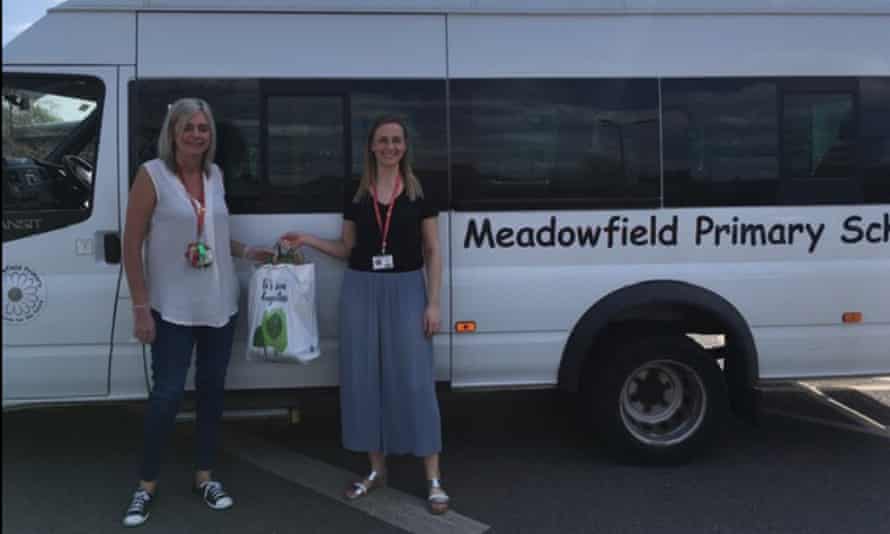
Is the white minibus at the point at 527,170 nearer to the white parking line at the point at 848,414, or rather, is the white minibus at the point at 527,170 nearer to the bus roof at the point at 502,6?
the bus roof at the point at 502,6

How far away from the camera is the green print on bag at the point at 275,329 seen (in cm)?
367

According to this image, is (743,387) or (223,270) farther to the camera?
(743,387)

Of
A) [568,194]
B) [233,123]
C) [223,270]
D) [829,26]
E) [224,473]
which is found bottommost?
[224,473]

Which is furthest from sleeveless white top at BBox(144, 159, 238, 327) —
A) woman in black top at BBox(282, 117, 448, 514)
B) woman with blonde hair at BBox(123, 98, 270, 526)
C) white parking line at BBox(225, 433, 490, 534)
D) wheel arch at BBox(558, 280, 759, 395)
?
wheel arch at BBox(558, 280, 759, 395)

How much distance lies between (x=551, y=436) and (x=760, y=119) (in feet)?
7.50

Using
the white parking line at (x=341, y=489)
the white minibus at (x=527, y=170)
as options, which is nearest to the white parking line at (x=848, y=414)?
the white minibus at (x=527, y=170)

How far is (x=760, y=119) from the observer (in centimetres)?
414

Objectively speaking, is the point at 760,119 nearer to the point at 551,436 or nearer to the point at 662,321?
the point at 662,321

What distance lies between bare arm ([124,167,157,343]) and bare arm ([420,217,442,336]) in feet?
4.15

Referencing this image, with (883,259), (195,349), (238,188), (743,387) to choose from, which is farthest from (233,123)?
(883,259)

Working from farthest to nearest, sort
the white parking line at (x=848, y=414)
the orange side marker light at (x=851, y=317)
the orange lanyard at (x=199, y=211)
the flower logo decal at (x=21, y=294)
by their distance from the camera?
the white parking line at (x=848, y=414) → the orange side marker light at (x=851, y=317) → the flower logo decal at (x=21, y=294) → the orange lanyard at (x=199, y=211)

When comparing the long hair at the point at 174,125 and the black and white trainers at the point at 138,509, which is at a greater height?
the long hair at the point at 174,125

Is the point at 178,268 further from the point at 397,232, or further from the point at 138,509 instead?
the point at 138,509

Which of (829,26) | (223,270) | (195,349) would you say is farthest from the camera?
(829,26)
